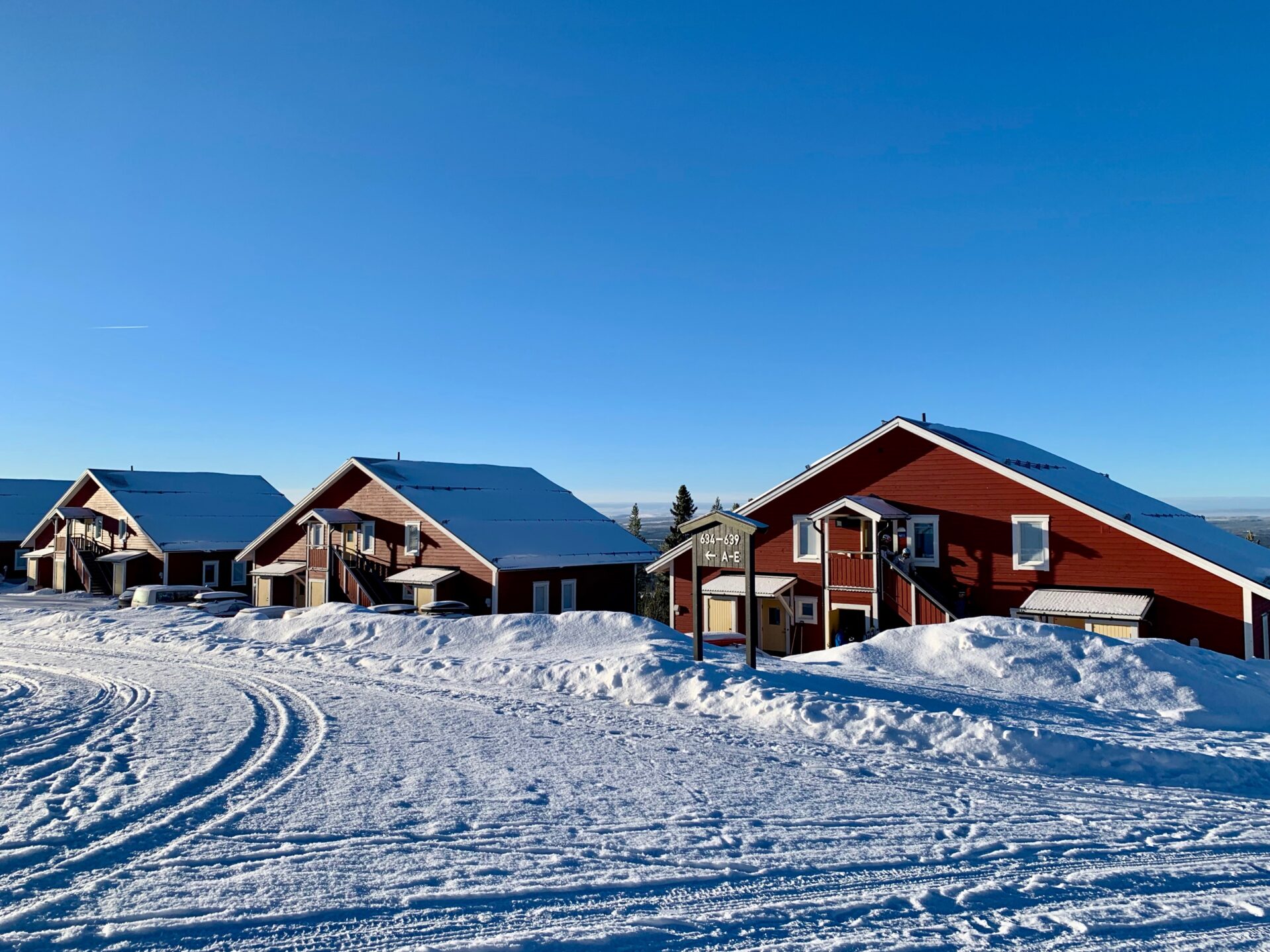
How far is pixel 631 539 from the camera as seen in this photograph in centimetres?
3822

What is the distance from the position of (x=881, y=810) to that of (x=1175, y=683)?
28.3ft

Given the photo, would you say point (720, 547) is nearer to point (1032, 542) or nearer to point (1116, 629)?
point (1032, 542)

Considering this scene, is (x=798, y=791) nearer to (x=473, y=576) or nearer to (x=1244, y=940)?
(x=1244, y=940)

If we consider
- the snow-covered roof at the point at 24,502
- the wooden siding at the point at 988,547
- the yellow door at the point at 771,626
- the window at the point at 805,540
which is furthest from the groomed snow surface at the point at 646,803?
the snow-covered roof at the point at 24,502

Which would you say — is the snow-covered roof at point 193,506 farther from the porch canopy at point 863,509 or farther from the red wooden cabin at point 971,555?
the porch canopy at point 863,509

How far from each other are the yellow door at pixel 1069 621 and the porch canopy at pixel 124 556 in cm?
4181

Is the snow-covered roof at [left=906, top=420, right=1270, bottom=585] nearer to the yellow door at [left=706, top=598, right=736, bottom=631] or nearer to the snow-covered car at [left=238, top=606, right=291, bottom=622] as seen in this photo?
the yellow door at [left=706, top=598, right=736, bottom=631]

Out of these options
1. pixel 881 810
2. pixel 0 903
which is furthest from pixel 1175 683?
pixel 0 903

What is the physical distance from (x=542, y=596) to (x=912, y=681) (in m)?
19.4

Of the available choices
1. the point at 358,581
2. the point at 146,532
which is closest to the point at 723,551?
the point at 358,581

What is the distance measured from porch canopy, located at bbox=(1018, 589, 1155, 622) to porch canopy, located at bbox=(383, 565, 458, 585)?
1895 centimetres

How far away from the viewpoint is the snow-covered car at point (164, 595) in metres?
37.5

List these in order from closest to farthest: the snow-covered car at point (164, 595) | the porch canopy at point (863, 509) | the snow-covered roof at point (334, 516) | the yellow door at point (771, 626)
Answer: the porch canopy at point (863, 509)
the yellow door at point (771, 626)
the snow-covered roof at point (334, 516)
the snow-covered car at point (164, 595)

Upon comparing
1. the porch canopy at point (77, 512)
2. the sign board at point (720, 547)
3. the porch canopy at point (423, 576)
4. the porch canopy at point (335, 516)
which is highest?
the porch canopy at point (77, 512)
